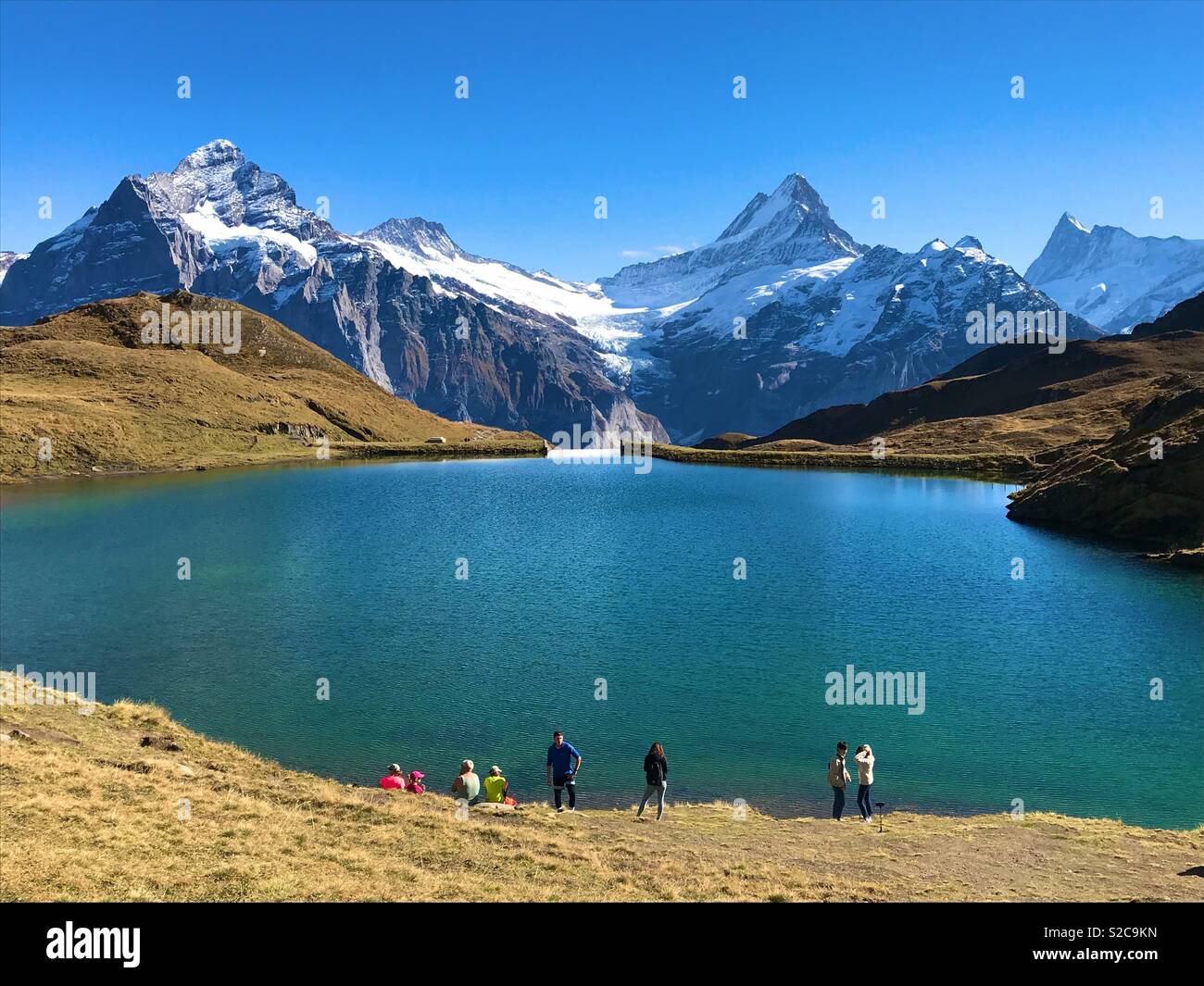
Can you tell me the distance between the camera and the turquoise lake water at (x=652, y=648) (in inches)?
1289

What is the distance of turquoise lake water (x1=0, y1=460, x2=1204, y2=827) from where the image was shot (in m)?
32.8

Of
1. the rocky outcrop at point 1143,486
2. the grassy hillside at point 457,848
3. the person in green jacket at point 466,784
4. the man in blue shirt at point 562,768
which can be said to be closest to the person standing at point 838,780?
the grassy hillside at point 457,848

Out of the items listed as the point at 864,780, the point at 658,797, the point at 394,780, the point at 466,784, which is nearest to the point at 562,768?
the point at 466,784

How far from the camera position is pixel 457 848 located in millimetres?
21109

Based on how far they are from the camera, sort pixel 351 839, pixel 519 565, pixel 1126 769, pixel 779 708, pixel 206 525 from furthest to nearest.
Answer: pixel 206 525 → pixel 519 565 → pixel 779 708 → pixel 1126 769 → pixel 351 839

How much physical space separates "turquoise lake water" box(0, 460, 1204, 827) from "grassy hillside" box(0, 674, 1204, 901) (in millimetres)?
4362

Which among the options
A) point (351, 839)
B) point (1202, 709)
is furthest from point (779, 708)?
point (351, 839)

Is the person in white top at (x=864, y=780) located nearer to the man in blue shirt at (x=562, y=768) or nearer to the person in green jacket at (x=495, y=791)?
the man in blue shirt at (x=562, y=768)

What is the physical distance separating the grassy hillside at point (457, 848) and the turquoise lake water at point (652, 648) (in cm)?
436

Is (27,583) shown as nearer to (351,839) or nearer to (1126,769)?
(351,839)

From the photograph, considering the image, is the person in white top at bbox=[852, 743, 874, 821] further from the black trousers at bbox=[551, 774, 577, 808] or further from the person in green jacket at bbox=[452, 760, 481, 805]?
the person in green jacket at bbox=[452, 760, 481, 805]

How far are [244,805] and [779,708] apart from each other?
23.8 metres

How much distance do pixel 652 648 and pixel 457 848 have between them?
2703cm
